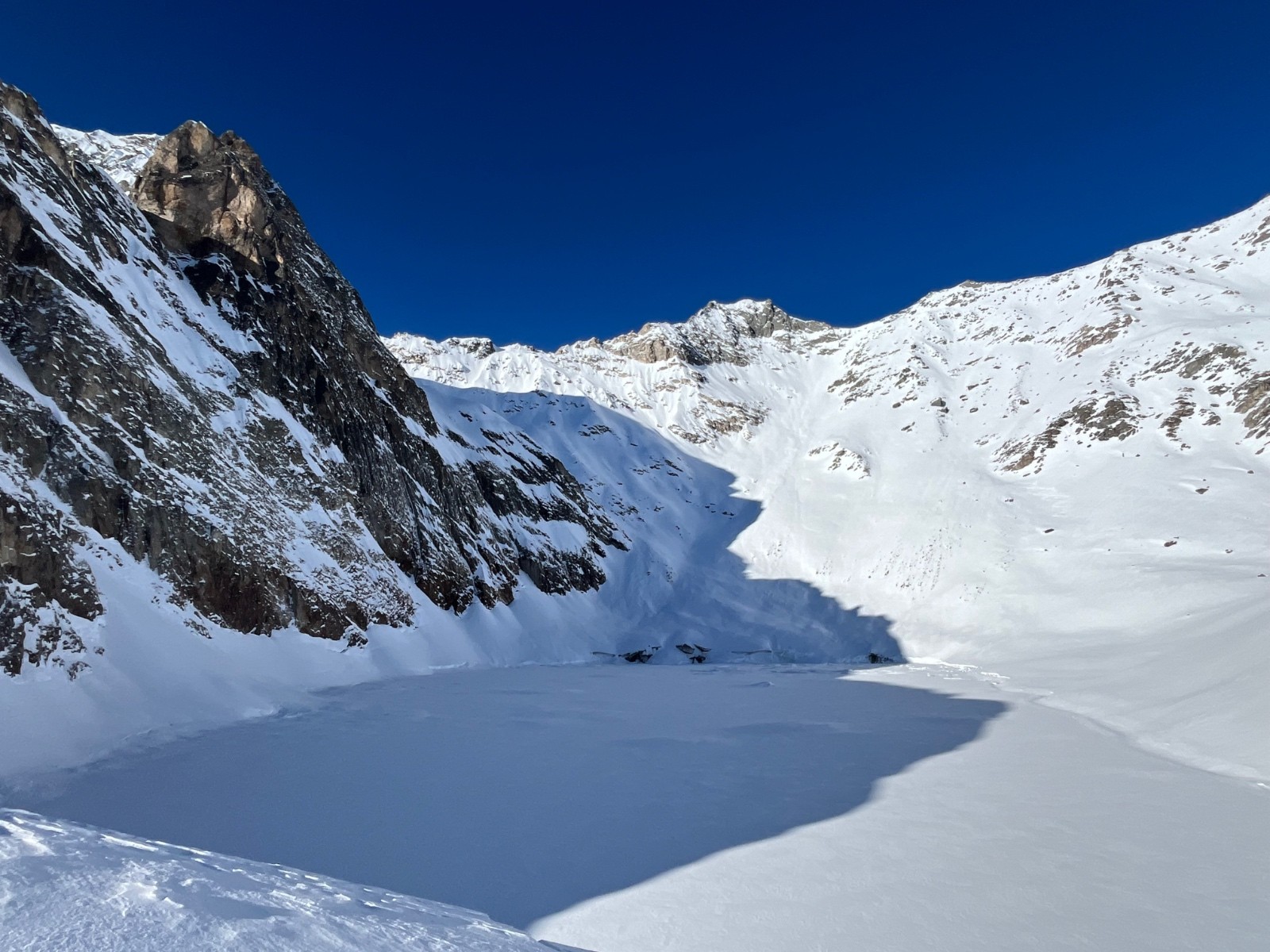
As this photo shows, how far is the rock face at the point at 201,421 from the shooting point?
17797 millimetres

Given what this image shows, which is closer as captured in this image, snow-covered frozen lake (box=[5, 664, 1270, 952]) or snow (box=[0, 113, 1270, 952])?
snow (box=[0, 113, 1270, 952])

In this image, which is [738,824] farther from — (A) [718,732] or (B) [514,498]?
(B) [514,498]

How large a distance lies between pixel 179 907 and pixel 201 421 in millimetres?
26004

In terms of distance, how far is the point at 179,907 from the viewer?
11.4 ft

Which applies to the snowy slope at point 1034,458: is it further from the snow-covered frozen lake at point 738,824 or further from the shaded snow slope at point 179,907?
the shaded snow slope at point 179,907

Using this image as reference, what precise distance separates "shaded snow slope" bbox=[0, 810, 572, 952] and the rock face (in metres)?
13.6

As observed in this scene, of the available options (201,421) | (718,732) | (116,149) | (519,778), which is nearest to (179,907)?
(519,778)

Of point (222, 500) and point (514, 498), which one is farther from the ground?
point (514, 498)

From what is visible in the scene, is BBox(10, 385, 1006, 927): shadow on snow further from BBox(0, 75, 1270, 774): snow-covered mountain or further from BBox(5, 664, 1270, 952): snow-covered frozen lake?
BBox(0, 75, 1270, 774): snow-covered mountain

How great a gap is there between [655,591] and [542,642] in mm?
16615

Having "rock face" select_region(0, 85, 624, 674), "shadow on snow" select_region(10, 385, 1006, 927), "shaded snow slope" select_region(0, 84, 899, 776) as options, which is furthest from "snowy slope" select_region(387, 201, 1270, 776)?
"rock face" select_region(0, 85, 624, 674)

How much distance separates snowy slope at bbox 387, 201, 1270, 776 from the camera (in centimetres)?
2486

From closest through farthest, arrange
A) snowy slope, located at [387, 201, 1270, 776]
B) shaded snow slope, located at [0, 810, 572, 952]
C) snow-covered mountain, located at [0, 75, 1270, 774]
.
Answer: shaded snow slope, located at [0, 810, 572, 952], snow-covered mountain, located at [0, 75, 1270, 774], snowy slope, located at [387, 201, 1270, 776]

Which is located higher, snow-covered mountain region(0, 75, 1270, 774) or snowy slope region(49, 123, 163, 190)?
snowy slope region(49, 123, 163, 190)
